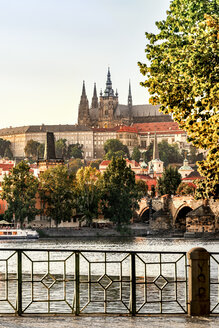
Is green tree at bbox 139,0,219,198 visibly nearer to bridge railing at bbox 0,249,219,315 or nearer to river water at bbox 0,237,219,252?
bridge railing at bbox 0,249,219,315

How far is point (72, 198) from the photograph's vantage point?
9819cm

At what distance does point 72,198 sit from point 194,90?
8057 centimetres

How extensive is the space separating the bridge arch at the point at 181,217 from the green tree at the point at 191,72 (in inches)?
3386

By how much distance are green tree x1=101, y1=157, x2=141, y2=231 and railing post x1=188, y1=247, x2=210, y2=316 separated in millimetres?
80967

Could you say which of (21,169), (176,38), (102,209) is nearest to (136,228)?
(102,209)

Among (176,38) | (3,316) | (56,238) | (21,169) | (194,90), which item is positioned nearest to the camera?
(3,316)

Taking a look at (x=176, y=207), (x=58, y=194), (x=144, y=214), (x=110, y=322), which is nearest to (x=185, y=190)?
(x=144, y=214)

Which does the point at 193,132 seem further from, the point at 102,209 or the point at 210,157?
the point at 102,209

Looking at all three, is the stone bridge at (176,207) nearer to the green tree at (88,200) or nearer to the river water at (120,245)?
the green tree at (88,200)

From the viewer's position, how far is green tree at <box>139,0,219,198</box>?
1808 cm

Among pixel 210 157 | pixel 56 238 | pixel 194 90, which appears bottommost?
pixel 56 238

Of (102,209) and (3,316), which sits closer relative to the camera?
(3,316)

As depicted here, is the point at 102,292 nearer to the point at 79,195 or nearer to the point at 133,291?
the point at 133,291

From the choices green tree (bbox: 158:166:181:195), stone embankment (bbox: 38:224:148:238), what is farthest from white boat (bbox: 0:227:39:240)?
green tree (bbox: 158:166:181:195)
